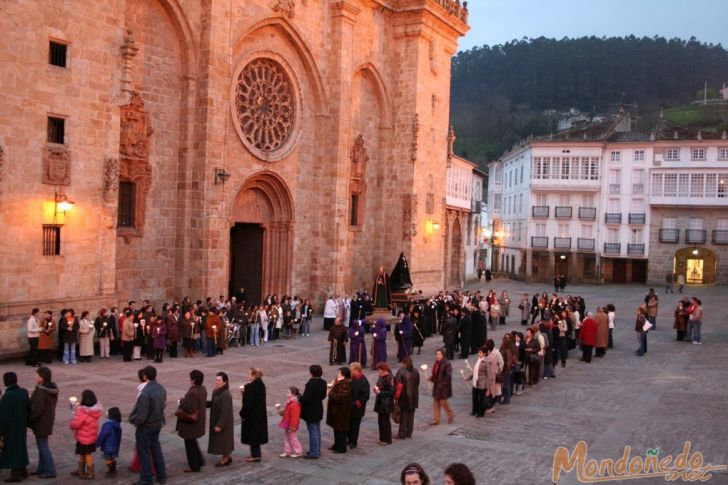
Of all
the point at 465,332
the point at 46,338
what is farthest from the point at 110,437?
the point at 465,332

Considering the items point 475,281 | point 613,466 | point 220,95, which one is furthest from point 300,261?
point 475,281

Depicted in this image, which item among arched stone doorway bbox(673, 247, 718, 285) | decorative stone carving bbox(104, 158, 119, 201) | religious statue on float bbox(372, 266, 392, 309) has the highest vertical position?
decorative stone carving bbox(104, 158, 119, 201)

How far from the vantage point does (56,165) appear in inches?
680

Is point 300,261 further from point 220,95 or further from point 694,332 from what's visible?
point 694,332

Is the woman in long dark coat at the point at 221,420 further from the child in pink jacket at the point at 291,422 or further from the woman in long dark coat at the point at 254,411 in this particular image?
the child in pink jacket at the point at 291,422

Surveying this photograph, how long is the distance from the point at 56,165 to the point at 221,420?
1050 centimetres

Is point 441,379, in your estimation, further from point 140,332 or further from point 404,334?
point 140,332

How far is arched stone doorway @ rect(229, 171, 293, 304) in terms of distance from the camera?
26.9m

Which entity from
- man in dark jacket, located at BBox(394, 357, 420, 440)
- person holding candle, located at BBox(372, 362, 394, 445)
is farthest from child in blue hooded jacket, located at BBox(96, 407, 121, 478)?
man in dark jacket, located at BBox(394, 357, 420, 440)

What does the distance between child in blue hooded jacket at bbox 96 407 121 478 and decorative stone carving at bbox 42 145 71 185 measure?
9.82 metres

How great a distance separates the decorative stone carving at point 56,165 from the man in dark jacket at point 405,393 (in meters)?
10.6

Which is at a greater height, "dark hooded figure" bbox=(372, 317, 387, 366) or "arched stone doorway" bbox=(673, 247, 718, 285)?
"arched stone doorway" bbox=(673, 247, 718, 285)

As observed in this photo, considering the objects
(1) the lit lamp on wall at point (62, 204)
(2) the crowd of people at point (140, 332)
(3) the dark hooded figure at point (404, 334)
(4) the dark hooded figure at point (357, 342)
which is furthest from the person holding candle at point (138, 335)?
(3) the dark hooded figure at point (404, 334)

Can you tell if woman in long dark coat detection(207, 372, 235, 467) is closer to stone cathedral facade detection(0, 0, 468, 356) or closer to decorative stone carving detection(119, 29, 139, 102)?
stone cathedral facade detection(0, 0, 468, 356)
